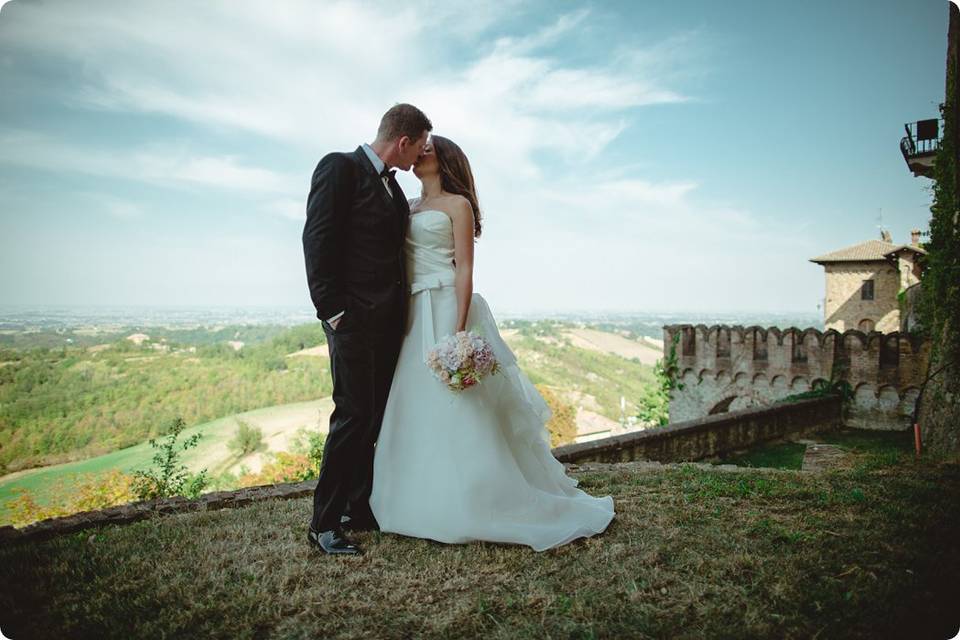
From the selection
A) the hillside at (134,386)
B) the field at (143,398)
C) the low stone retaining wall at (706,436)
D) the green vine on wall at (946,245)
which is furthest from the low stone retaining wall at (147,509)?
the hillside at (134,386)

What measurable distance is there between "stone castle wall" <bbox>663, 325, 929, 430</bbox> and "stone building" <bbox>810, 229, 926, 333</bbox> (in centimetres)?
1668

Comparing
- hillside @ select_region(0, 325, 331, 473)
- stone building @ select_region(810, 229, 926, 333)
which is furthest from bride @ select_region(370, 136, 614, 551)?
stone building @ select_region(810, 229, 926, 333)

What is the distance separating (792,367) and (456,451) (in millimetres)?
13836

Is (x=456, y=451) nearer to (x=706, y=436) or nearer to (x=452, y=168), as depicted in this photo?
(x=452, y=168)

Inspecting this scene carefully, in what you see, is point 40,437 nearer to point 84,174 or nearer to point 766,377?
point 84,174

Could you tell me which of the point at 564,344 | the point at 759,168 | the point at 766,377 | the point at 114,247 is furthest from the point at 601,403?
the point at 114,247

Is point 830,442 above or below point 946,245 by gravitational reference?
below

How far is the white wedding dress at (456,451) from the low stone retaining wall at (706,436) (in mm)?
2508

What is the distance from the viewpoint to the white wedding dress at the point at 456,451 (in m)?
2.64

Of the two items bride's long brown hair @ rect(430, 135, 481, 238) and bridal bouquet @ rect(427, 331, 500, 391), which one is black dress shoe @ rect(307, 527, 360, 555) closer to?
bridal bouquet @ rect(427, 331, 500, 391)

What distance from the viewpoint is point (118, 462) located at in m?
18.3

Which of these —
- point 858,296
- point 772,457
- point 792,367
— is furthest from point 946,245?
point 858,296

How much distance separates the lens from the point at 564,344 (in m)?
63.2

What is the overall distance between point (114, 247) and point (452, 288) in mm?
41996
